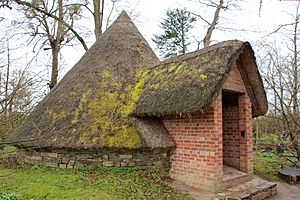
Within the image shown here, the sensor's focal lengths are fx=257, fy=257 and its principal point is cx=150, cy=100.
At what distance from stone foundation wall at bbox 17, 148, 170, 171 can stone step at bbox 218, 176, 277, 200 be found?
165cm

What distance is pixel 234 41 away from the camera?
5.97m

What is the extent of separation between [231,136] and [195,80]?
249 centimetres

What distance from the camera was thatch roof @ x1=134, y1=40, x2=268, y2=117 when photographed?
5.43 meters

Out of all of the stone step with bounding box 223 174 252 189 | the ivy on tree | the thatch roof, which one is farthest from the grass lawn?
the ivy on tree

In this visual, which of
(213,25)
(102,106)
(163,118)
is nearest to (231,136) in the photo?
(163,118)

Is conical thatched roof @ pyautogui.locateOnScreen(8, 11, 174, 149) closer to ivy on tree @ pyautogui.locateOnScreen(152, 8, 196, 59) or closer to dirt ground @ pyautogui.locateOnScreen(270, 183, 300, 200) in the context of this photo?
dirt ground @ pyautogui.locateOnScreen(270, 183, 300, 200)

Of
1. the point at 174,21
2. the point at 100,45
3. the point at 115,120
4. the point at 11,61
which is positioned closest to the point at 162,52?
the point at 174,21

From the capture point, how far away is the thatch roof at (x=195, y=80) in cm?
543

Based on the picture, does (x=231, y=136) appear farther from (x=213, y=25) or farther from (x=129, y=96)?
(x=213, y=25)

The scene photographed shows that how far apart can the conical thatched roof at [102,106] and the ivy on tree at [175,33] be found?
1118 cm

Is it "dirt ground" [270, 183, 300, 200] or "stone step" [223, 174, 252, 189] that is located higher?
"stone step" [223, 174, 252, 189]

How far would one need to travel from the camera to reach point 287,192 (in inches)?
251

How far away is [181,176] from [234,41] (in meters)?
3.43

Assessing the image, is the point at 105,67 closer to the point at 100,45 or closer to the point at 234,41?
the point at 100,45
